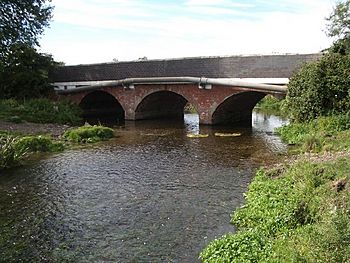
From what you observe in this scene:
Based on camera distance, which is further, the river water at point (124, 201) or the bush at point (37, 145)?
the bush at point (37, 145)

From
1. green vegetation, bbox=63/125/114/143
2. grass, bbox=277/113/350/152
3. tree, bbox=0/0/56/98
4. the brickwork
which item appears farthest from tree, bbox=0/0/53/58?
grass, bbox=277/113/350/152

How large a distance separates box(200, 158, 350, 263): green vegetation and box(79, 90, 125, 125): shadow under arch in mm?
31755

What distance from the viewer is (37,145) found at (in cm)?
2208

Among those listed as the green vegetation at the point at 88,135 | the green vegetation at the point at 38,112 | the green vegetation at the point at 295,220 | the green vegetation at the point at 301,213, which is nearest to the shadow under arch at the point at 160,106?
the green vegetation at the point at 38,112

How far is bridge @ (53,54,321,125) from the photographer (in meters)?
29.0

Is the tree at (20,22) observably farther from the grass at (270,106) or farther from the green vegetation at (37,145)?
the grass at (270,106)

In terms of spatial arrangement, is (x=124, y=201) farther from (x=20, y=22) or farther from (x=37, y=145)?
(x=20, y=22)

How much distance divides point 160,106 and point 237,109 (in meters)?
9.50

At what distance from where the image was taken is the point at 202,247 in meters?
9.41

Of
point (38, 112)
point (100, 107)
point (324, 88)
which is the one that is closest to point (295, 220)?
point (324, 88)

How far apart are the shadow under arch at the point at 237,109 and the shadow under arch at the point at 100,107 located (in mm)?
12747

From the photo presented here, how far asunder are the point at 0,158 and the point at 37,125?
14.3m

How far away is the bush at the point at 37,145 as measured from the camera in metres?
21.4

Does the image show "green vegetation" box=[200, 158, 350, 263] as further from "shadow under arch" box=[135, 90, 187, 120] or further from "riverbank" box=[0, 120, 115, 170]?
"shadow under arch" box=[135, 90, 187, 120]
